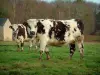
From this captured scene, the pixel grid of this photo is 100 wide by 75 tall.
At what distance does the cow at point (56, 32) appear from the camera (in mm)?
8875

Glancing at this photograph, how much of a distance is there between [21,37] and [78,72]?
883 centimetres

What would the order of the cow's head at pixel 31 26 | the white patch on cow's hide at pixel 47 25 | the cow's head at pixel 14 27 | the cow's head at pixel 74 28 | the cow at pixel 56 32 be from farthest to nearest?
the cow's head at pixel 14 27 < the cow's head at pixel 74 28 < the white patch on cow's hide at pixel 47 25 < the cow at pixel 56 32 < the cow's head at pixel 31 26

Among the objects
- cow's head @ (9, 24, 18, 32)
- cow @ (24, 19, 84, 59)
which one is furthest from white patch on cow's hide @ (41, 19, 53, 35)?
cow's head @ (9, 24, 18, 32)

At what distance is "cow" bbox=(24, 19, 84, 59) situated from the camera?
29.1 ft

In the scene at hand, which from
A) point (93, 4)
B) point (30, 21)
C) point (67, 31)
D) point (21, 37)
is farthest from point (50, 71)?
point (21, 37)

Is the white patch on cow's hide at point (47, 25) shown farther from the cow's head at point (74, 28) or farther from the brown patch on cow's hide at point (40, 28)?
the cow's head at point (74, 28)

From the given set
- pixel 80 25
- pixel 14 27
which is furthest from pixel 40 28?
pixel 14 27

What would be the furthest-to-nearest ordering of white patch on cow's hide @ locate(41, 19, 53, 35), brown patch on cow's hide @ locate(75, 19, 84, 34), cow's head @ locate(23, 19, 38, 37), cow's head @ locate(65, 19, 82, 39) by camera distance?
brown patch on cow's hide @ locate(75, 19, 84, 34) < cow's head @ locate(65, 19, 82, 39) < white patch on cow's hide @ locate(41, 19, 53, 35) < cow's head @ locate(23, 19, 38, 37)

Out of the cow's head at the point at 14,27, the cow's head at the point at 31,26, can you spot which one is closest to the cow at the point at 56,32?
the cow's head at the point at 31,26

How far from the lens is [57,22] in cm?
927

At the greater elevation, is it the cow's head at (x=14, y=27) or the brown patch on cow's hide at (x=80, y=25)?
the cow's head at (x=14, y=27)

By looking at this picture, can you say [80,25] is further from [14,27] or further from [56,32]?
[14,27]

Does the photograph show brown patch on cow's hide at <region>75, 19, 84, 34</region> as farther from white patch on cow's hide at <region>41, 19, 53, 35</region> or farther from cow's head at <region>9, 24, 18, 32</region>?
cow's head at <region>9, 24, 18, 32</region>

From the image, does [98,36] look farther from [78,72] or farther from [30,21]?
[30,21]
